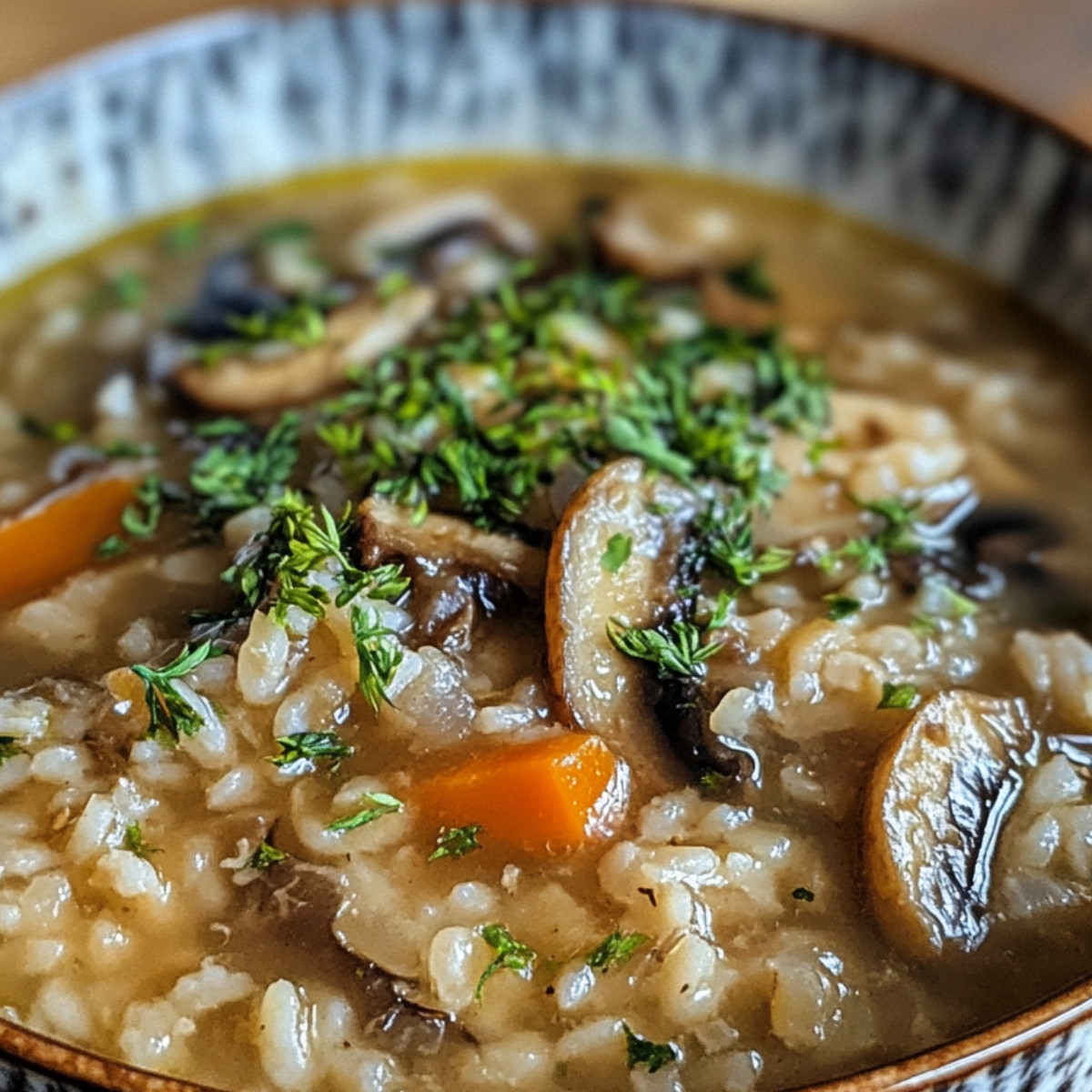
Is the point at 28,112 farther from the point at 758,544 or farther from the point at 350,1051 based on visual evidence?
the point at 350,1051

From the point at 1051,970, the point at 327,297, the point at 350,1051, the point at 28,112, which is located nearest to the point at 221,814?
the point at 350,1051

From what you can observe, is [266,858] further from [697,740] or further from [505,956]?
[697,740]

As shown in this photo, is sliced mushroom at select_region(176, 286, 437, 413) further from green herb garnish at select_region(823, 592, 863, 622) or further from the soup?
green herb garnish at select_region(823, 592, 863, 622)

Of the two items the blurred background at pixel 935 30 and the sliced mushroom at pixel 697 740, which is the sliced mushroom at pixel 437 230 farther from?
the sliced mushroom at pixel 697 740

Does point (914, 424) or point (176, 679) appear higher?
point (914, 424)

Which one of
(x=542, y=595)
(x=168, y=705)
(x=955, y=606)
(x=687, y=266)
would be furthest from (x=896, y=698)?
(x=687, y=266)

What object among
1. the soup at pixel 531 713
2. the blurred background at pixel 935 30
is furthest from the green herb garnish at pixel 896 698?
the blurred background at pixel 935 30
